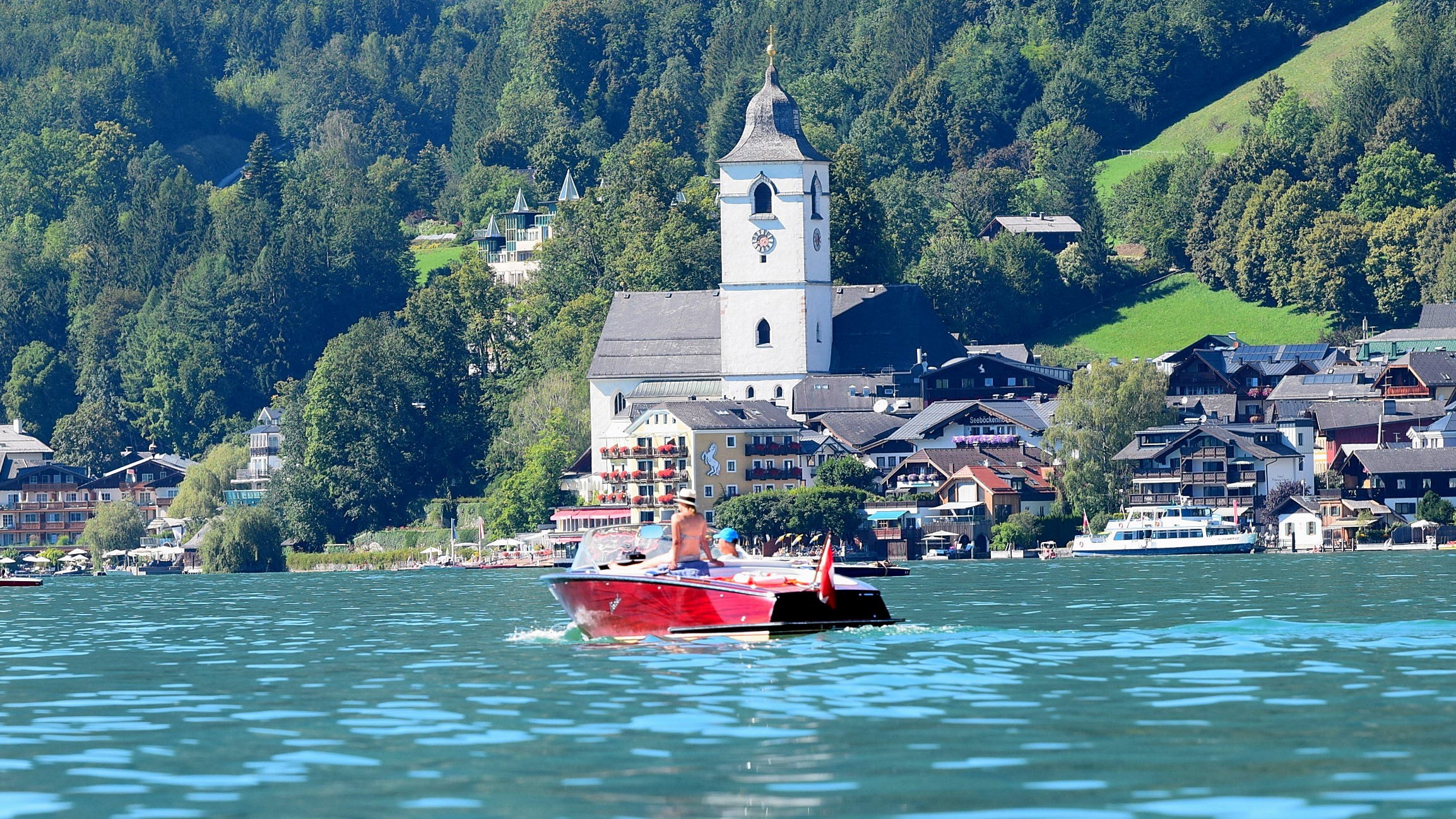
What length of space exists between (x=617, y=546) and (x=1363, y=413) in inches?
3235

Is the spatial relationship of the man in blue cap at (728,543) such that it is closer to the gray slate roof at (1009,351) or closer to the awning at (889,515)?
the awning at (889,515)

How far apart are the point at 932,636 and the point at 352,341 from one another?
9872 centimetres

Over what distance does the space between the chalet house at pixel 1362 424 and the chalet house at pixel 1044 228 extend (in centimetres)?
4251

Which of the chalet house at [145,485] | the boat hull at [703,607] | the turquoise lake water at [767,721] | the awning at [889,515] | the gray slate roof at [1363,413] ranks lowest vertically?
the turquoise lake water at [767,721]

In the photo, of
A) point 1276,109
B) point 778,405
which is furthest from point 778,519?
point 1276,109

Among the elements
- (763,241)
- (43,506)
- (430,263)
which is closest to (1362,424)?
(763,241)

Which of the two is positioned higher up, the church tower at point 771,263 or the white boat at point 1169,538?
the church tower at point 771,263

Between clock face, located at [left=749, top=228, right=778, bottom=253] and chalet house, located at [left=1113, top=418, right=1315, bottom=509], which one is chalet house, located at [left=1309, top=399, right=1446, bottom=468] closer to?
chalet house, located at [left=1113, top=418, right=1315, bottom=509]

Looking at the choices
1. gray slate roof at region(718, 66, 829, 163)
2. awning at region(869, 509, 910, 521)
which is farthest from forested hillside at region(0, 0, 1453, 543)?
awning at region(869, 509, 910, 521)

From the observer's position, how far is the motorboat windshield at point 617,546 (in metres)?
38.0

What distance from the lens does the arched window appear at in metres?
123

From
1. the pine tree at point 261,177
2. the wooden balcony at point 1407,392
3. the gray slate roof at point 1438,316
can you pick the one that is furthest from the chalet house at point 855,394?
the pine tree at point 261,177

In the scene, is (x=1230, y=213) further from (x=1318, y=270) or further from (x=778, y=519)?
(x=778, y=519)

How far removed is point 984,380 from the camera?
406 ft
